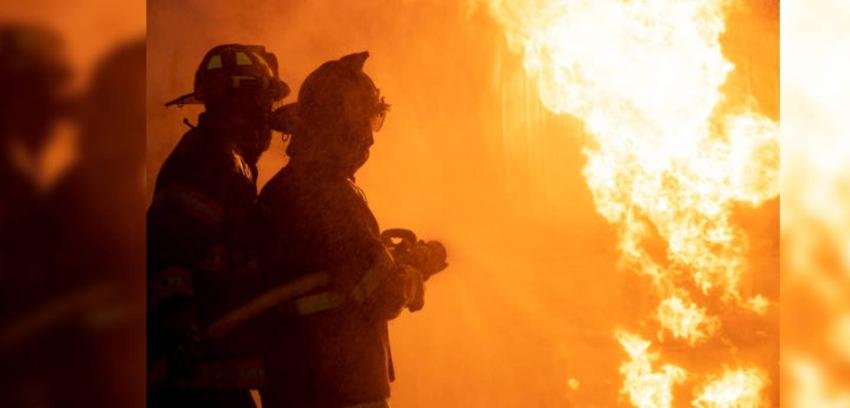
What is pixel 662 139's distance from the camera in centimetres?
341

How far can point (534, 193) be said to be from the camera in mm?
3367

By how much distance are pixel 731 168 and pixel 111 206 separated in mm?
1895

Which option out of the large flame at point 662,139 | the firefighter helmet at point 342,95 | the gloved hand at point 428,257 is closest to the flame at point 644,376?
the large flame at point 662,139

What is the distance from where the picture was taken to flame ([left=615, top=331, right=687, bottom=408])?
337cm

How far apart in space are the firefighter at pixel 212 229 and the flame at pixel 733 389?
1.28 meters

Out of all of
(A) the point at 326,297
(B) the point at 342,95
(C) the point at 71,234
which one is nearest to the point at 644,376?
(A) the point at 326,297

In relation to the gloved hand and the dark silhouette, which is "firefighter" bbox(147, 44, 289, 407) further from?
the gloved hand

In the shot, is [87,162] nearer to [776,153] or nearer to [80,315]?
[80,315]

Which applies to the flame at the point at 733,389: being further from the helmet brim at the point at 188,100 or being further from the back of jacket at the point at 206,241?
the helmet brim at the point at 188,100

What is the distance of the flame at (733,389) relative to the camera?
3.39m

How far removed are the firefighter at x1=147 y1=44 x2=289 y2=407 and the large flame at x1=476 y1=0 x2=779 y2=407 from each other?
760 mm

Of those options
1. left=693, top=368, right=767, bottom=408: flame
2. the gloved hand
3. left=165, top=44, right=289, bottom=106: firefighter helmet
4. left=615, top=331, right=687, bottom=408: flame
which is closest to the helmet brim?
left=165, top=44, right=289, bottom=106: firefighter helmet

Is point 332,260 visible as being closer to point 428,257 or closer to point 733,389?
point 428,257

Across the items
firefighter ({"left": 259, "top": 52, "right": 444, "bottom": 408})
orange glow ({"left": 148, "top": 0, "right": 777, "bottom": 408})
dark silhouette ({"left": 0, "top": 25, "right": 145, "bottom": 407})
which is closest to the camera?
firefighter ({"left": 259, "top": 52, "right": 444, "bottom": 408})
